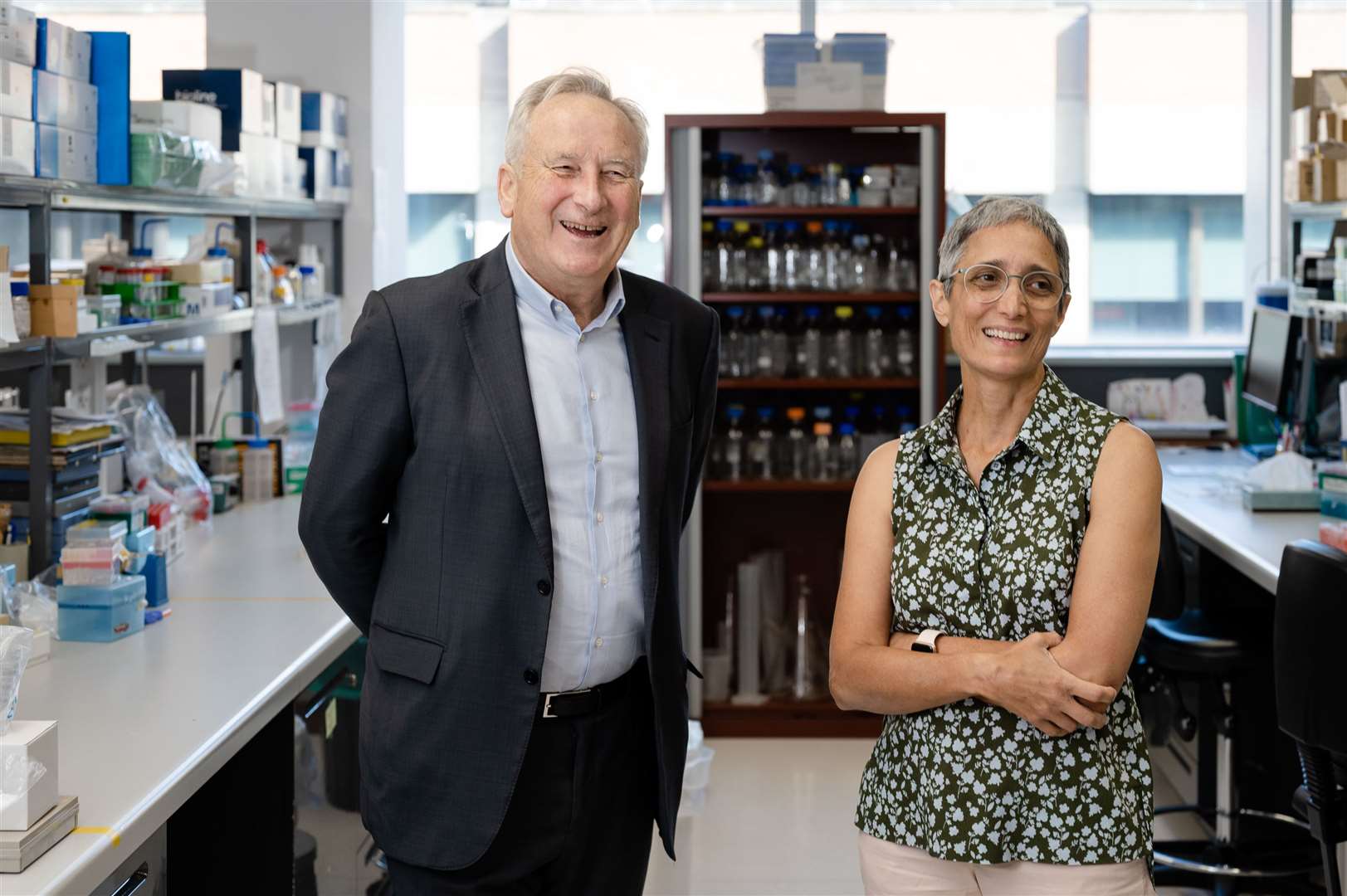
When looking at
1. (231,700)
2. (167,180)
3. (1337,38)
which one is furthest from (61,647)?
(1337,38)

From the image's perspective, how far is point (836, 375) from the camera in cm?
504

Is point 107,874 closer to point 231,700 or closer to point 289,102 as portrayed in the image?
point 231,700

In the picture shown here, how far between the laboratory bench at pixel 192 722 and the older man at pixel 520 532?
0.99ft

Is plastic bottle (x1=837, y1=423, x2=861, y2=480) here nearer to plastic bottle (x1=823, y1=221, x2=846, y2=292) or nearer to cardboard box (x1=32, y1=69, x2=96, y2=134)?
plastic bottle (x1=823, y1=221, x2=846, y2=292)

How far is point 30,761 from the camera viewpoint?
1.56 meters

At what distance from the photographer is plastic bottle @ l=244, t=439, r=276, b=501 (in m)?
4.16

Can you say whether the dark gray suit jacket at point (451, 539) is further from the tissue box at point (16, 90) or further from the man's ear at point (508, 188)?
the tissue box at point (16, 90)

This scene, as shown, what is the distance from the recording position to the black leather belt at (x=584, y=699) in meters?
1.85

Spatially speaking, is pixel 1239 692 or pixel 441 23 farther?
pixel 441 23

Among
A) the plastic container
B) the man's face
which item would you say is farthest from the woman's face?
the plastic container

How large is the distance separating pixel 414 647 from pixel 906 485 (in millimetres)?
673

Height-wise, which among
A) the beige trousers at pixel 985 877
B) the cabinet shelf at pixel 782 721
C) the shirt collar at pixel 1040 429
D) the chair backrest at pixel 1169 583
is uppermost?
the shirt collar at pixel 1040 429

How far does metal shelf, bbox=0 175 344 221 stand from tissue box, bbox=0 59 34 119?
0.41 feet

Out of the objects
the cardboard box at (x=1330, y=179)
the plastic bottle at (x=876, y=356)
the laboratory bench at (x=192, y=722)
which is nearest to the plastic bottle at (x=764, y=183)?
the plastic bottle at (x=876, y=356)
